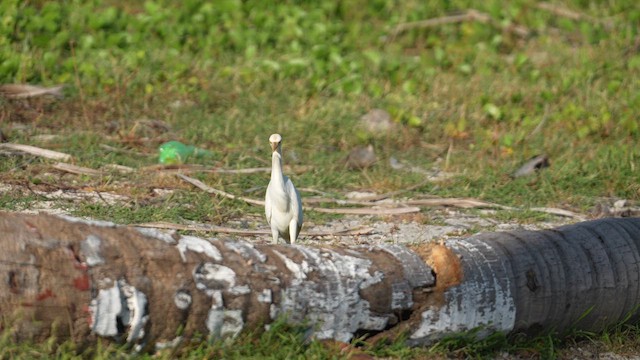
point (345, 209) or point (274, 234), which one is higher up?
point (274, 234)

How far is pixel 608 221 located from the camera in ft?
14.6

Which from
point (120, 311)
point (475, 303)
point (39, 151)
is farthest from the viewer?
point (39, 151)

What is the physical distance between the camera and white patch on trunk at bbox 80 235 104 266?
3270 millimetres

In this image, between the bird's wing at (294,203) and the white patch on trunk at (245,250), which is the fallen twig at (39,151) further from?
the white patch on trunk at (245,250)

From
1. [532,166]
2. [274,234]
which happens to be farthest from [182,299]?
[532,166]

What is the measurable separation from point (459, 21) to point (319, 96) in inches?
93.7

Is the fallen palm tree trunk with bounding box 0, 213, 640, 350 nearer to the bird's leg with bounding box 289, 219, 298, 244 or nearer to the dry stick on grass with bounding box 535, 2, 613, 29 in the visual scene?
the bird's leg with bounding box 289, 219, 298, 244

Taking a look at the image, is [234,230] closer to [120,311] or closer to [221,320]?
[221,320]

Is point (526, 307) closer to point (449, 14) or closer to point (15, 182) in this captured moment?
point (15, 182)

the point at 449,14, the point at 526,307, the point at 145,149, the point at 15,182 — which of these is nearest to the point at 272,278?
→ the point at 526,307

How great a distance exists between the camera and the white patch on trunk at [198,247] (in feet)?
11.4

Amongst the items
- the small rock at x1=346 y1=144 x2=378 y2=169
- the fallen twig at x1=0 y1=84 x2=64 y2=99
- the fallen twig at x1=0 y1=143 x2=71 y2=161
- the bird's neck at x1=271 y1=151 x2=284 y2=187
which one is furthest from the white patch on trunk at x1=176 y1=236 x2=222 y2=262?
the fallen twig at x1=0 y1=84 x2=64 y2=99

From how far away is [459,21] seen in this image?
9.30 meters

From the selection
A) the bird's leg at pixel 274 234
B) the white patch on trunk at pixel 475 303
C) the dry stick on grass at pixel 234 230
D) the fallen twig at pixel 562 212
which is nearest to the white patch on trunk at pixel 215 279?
the white patch on trunk at pixel 475 303
